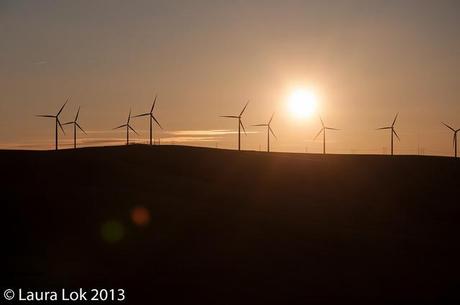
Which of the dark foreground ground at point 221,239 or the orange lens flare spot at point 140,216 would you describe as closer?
the dark foreground ground at point 221,239

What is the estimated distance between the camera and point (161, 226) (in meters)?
35.0

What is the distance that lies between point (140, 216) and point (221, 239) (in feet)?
18.4

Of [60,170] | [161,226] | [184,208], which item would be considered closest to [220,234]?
[161,226]

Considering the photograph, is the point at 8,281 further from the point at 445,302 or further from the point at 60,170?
the point at 60,170

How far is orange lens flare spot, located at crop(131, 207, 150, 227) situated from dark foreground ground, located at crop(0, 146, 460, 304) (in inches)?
13.4

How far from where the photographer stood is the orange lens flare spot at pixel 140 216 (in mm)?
35250

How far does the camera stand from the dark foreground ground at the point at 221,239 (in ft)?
84.7

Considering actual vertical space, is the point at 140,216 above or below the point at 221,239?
above

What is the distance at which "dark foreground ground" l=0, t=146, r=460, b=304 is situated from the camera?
25.8 meters

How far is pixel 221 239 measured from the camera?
33406mm

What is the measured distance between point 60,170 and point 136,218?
18679mm

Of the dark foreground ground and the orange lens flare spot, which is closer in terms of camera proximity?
the dark foreground ground

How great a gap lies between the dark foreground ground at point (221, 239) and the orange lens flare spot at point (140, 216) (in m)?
0.34

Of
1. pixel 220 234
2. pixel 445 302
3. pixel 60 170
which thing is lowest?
pixel 445 302
